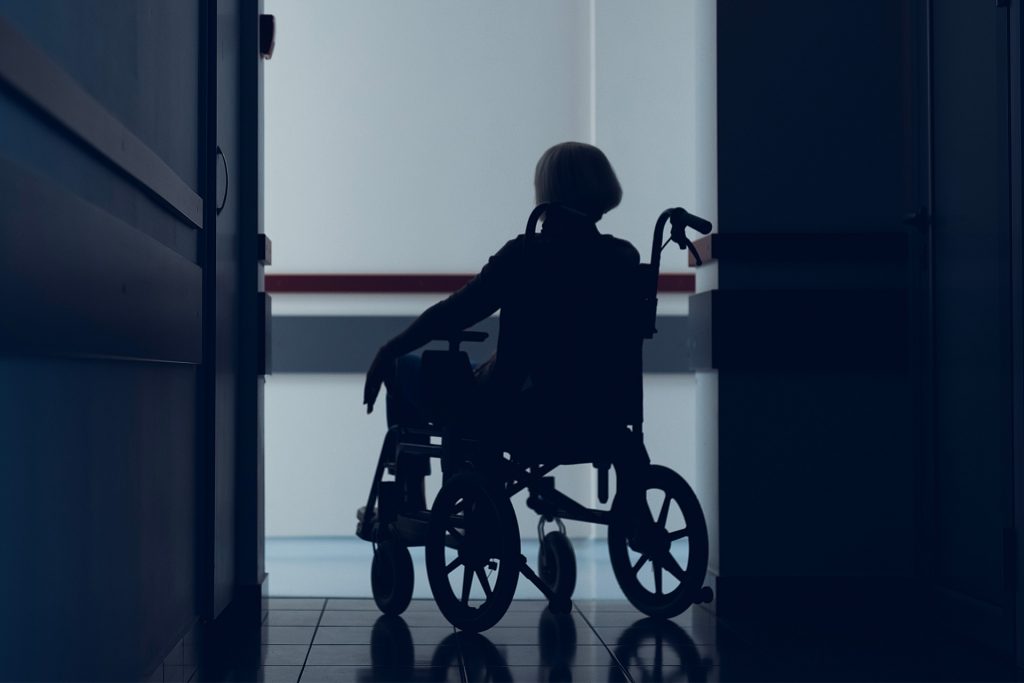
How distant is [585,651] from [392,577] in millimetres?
585

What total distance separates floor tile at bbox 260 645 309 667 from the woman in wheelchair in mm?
328

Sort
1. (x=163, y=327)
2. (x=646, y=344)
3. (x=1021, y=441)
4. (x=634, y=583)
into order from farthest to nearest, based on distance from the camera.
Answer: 1. (x=646, y=344)
2. (x=634, y=583)
3. (x=1021, y=441)
4. (x=163, y=327)

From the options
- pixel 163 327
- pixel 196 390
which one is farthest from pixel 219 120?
pixel 163 327

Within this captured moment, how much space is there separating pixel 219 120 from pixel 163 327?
0.90 metres

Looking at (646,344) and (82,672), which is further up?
(646,344)

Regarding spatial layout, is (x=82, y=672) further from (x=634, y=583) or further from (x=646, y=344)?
(x=646, y=344)

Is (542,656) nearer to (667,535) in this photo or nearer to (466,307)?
(667,535)

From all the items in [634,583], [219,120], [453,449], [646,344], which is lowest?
[634,583]

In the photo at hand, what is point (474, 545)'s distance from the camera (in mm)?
2502

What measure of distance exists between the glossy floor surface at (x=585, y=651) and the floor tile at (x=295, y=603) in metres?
0.02

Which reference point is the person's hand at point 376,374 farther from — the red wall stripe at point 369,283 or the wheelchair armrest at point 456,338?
the red wall stripe at point 369,283

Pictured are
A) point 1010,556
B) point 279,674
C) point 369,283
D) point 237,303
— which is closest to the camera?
point 279,674

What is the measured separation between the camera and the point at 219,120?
2641 millimetres

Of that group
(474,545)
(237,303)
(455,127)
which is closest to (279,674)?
(474,545)
